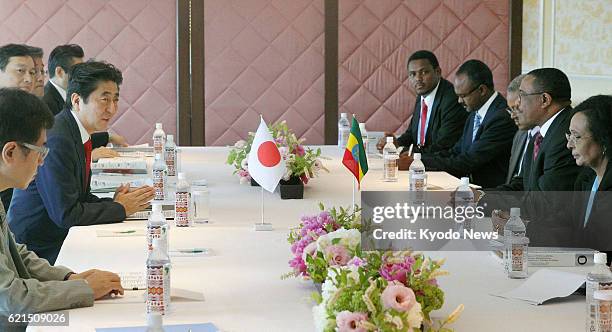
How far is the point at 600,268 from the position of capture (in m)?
2.53

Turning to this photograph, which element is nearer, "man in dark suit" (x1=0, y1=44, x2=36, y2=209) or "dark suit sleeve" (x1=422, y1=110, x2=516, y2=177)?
"dark suit sleeve" (x1=422, y1=110, x2=516, y2=177)

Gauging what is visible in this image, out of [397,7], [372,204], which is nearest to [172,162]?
[372,204]

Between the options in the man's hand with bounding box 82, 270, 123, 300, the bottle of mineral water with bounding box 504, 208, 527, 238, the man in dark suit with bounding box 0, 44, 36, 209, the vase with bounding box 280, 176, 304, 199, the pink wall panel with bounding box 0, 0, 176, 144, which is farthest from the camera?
the pink wall panel with bounding box 0, 0, 176, 144

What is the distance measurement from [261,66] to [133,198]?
4.18m

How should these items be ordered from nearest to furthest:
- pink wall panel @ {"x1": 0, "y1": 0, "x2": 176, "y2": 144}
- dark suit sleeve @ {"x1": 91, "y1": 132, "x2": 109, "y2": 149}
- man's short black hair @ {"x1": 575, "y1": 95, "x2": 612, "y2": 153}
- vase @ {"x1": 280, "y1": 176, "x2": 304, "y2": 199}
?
man's short black hair @ {"x1": 575, "y1": 95, "x2": 612, "y2": 153}
vase @ {"x1": 280, "y1": 176, "x2": 304, "y2": 199}
dark suit sleeve @ {"x1": 91, "y1": 132, "x2": 109, "y2": 149}
pink wall panel @ {"x1": 0, "y1": 0, "x2": 176, "y2": 144}

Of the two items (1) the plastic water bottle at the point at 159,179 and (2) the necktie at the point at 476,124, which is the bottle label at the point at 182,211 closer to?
(1) the plastic water bottle at the point at 159,179

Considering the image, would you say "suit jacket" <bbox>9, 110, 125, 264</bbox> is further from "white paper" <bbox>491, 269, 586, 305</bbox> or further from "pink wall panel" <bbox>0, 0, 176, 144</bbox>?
"pink wall panel" <bbox>0, 0, 176, 144</bbox>

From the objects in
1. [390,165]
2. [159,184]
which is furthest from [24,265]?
[390,165]

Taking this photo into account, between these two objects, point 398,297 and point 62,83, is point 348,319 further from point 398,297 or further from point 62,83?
point 62,83

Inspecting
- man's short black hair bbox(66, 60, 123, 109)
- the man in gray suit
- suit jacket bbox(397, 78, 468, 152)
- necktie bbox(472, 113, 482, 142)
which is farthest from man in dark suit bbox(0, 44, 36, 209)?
the man in gray suit

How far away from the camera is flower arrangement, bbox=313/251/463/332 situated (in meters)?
2.13

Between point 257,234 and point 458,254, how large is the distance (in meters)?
0.77

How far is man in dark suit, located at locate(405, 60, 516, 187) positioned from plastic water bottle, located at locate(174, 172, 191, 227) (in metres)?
2.40

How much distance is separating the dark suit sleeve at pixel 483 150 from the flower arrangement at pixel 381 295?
12.3ft
